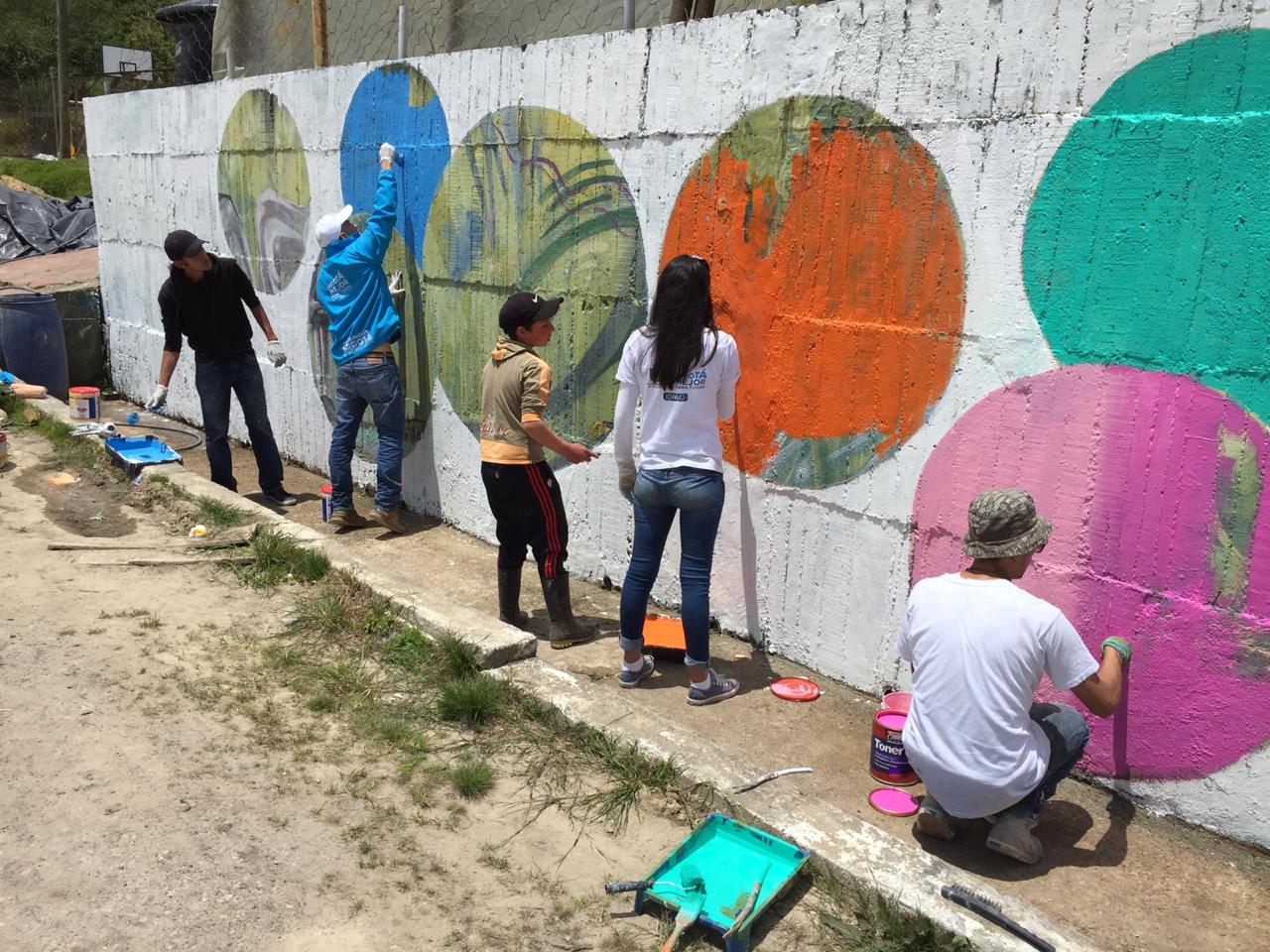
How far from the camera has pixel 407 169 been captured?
629cm

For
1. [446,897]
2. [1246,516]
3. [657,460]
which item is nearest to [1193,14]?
[1246,516]

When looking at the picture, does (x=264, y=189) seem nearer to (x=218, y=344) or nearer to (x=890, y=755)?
(x=218, y=344)

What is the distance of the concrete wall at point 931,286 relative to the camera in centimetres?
314

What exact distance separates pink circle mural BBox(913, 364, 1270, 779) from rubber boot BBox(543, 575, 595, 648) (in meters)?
1.96

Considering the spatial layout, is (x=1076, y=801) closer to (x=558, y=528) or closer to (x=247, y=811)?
(x=558, y=528)

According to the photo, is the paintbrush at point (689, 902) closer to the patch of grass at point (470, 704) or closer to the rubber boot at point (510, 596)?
the patch of grass at point (470, 704)

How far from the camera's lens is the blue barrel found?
9406 millimetres

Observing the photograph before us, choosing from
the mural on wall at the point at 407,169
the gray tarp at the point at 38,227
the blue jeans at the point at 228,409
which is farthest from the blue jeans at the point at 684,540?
the gray tarp at the point at 38,227

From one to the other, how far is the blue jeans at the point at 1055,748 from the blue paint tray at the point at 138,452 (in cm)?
597

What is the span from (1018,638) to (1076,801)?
98cm

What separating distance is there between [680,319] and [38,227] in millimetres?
14153

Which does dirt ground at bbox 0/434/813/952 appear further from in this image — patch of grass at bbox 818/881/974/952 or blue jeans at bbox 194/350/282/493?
blue jeans at bbox 194/350/282/493

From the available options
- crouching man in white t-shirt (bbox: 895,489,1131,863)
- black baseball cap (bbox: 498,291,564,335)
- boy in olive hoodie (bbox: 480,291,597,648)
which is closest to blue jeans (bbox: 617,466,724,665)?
boy in olive hoodie (bbox: 480,291,597,648)

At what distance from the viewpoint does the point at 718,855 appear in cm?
303
